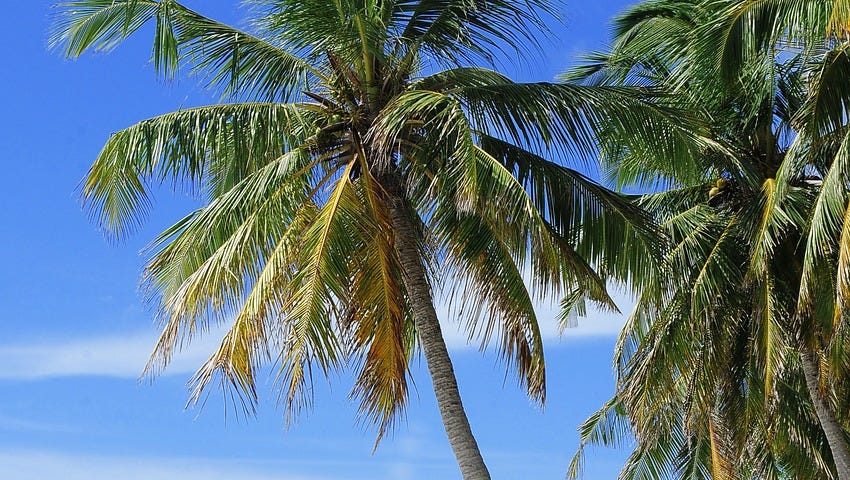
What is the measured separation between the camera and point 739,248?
42.5 feet

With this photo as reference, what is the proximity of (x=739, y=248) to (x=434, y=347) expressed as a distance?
17.0 feet

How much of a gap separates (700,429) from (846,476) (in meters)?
1.96

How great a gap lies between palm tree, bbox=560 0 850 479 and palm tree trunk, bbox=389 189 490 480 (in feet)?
7.59

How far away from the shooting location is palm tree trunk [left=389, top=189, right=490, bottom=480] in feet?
30.0

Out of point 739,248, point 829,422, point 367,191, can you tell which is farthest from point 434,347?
point 829,422

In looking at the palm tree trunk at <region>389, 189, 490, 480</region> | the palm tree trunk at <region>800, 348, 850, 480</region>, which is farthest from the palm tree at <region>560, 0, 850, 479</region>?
the palm tree trunk at <region>389, 189, 490, 480</region>

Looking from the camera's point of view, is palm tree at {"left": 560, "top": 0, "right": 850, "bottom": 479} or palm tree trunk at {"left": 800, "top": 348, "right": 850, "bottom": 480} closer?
palm tree at {"left": 560, "top": 0, "right": 850, "bottom": 479}

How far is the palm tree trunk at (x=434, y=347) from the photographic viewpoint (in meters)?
9.16

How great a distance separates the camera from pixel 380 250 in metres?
9.23

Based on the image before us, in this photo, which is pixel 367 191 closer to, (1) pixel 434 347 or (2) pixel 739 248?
(1) pixel 434 347

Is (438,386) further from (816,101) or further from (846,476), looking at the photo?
(846,476)

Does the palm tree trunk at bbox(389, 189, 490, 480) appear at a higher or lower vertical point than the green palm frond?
lower

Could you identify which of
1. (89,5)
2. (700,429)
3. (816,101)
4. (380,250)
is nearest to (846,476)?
(700,429)

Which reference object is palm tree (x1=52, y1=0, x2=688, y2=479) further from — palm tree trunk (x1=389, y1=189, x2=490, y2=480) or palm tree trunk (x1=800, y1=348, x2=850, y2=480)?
palm tree trunk (x1=800, y1=348, x2=850, y2=480)
